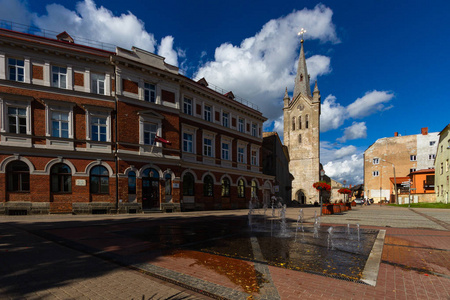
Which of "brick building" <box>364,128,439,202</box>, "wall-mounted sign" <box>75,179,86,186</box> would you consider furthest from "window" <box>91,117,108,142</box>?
"brick building" <box>364,128,439,202</box>

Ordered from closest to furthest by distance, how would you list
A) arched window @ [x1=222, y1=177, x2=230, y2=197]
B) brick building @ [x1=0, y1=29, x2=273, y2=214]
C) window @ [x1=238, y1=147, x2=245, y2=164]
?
brick building @ [x1=0, y1=29, x2=273, y2=214] → arched window @ [x1=222, y1=177, x2=230, y2=197] → window @ [x1=238, y1=147, x2=245, y2=164]

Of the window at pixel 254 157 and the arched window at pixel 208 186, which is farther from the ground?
the window at pixel 254 157

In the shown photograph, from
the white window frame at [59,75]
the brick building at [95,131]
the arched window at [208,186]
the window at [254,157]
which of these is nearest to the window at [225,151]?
the brick building at [95,131]

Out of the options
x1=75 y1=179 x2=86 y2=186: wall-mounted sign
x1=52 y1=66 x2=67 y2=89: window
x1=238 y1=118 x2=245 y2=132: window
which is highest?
x1=52 y1=66 x2=67 y2=89: window

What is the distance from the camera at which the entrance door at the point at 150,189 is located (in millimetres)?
19597

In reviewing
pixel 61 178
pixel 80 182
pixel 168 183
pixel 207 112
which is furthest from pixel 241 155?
pixel 61 178

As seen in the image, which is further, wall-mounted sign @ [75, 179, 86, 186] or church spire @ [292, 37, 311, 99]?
church spire @ [292, 37, 311, 99]

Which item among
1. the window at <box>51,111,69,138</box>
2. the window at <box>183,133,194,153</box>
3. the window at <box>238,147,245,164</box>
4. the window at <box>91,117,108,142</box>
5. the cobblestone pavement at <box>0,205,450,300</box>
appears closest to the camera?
the cobblestone pavement at <box>0,205,450,300</box>

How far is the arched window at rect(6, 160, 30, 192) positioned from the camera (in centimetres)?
1555

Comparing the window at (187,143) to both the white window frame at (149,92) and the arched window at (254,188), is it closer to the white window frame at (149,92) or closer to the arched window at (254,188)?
the white window frame at (149,92)

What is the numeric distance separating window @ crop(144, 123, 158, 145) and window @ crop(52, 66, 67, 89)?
6.41 m

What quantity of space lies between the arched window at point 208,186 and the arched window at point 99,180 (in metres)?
9.53

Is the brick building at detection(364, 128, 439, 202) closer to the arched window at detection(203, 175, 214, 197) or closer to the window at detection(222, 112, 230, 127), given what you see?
the window at detection(222, 112, 230, 127)

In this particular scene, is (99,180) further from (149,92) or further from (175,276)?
(175,276)
